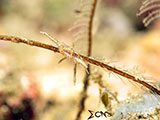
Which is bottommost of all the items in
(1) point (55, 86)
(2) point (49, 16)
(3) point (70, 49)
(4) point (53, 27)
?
(3) point (70, 49)

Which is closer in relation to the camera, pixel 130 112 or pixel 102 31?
pixel 130 112

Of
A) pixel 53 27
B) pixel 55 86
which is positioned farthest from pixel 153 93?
pixel 53 27

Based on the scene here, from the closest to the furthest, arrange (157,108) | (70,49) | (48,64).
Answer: (70,49) < (157,108) < (48,64)

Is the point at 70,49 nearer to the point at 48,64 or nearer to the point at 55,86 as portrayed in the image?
the point at 55,86

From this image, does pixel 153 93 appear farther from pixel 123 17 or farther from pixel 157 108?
pixel 123 17

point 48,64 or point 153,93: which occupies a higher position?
point 48,64

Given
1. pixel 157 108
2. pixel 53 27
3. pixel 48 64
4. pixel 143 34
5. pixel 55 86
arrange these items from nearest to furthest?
pixel 157 108, pixel 55 86, pixel 48 64, pixel 143 34, pixel 53 27

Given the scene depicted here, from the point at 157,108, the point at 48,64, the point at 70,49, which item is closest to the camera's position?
the point at 70,49

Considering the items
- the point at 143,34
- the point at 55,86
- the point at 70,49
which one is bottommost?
the point at 70,49

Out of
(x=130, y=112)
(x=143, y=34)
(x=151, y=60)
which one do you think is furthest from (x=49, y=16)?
(x=130, y=112)
